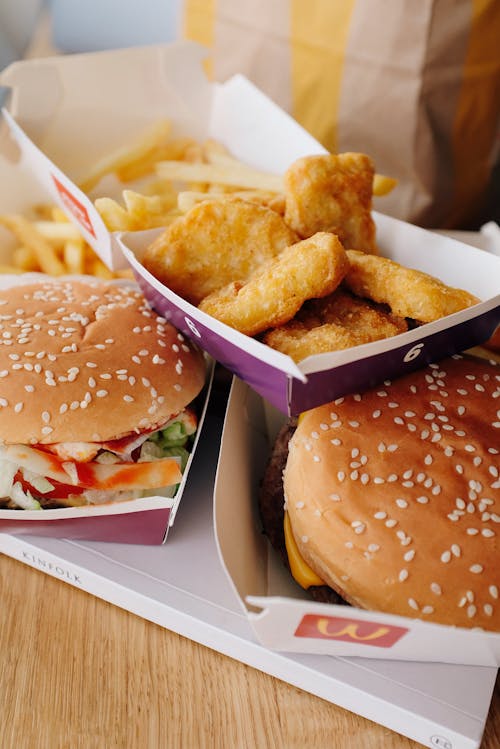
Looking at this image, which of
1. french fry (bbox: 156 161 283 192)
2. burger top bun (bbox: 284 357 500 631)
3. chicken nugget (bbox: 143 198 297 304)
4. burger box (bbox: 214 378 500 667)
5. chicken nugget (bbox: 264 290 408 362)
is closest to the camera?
burger box (bbox: 214 378 500 667)

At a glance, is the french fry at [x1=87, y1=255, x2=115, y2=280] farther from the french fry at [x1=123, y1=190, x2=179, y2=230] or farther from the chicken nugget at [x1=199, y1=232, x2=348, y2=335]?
the chicken nugget at [x1=199, y1=232, x2=348, y2=335]

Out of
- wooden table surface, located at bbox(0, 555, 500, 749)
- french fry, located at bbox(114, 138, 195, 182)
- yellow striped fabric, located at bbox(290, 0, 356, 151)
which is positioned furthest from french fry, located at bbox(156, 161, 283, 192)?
wooden table surface, located at bbox(0, 555, 500, 749)

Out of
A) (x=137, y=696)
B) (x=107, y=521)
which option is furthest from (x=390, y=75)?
(x=137, y=696)

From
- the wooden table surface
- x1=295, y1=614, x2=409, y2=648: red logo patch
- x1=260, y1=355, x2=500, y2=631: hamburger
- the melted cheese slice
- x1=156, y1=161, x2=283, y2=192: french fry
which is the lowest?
the wooden table surface

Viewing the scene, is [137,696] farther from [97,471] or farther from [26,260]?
[26,260]

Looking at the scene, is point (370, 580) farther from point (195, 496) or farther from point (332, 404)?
point (195, 496)

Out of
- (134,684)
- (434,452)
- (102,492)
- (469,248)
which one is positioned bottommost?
(134,684)

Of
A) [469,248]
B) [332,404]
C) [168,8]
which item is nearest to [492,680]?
[332,404]

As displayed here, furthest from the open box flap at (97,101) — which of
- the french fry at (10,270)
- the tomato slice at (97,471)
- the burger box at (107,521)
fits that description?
the burger box at (107,521)
